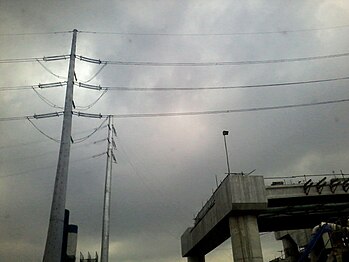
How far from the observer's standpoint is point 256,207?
30812 mm

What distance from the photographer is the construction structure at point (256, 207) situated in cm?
3041

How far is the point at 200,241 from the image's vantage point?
42062 mm

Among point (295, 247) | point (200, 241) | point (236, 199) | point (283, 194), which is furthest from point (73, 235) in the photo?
point (295, 247)

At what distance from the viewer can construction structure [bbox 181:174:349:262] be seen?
30.4 m

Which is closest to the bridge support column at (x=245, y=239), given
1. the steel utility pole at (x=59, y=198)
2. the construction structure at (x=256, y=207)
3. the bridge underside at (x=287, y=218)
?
the construction structure at (x=256, y=207)

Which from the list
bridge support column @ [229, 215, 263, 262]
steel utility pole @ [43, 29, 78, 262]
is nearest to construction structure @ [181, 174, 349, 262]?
bridge support column @ [229, 215, 263, 262]

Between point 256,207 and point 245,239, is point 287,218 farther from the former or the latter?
point 245,239

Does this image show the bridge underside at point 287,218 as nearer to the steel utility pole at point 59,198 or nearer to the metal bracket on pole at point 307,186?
the metal bracket on pole at point 307,186

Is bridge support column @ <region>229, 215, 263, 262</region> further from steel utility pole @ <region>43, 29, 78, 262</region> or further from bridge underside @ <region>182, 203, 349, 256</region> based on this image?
steel utility pole @ <region>43, 29, 78, 262</region>

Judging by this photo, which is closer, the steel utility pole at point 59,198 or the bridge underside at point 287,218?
the steel utility pole at point 59,198

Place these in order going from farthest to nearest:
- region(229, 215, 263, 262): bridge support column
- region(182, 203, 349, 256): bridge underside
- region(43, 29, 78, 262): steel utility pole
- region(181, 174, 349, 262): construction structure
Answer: region(182, 203, 349, 256): bridge underside → region(181, 174, 349, 262): construction structure → region(229, 215, 263, 262): bridge support column → region(43, 29, 78, 262): steel utility pole

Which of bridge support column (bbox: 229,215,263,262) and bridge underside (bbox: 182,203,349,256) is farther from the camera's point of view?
bridge underside (bbox: 182,203,349,256)

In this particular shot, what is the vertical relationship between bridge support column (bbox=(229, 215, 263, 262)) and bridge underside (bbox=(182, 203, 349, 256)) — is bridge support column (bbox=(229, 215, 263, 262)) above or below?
below

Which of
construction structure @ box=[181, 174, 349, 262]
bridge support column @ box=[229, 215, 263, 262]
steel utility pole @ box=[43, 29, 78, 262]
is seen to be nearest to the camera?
steel utility pole @ box=[43, 29, 78, 262]
